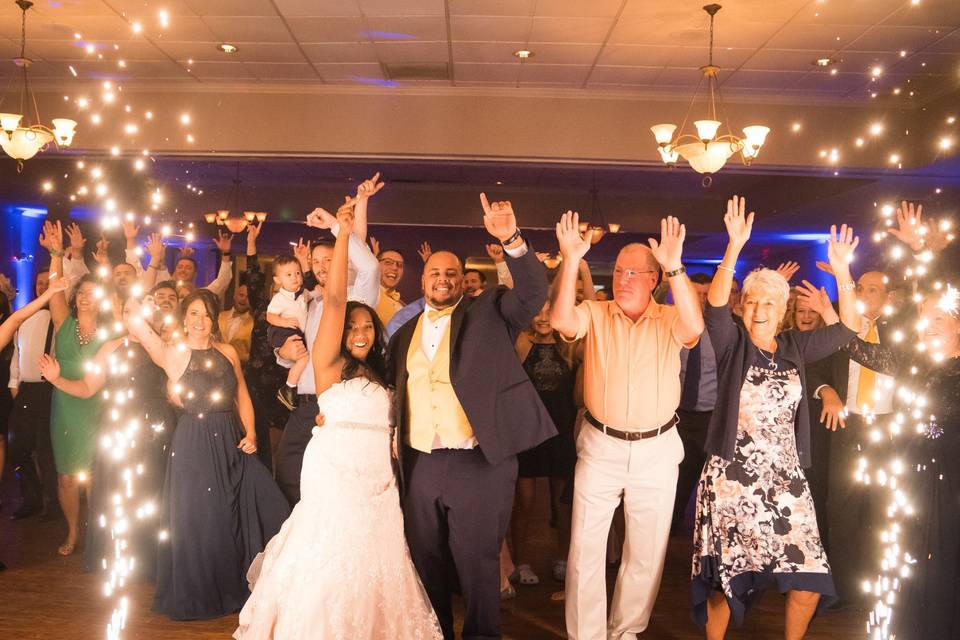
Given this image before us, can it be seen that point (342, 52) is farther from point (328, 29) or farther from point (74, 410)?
point (74, 410)

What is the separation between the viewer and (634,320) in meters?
3.08

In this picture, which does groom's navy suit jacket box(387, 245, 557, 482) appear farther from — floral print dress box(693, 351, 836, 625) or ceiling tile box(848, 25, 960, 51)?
ceiling tile box(848, 25, 960, 51)

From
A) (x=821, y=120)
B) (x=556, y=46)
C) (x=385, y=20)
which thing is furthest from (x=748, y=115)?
(x=385, y=20)

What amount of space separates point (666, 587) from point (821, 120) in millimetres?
4854

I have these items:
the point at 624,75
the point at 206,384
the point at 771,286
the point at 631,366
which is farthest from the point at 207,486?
the point at 624,75

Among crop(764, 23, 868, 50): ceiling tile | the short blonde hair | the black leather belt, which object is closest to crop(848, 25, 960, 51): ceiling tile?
crop(764, 23, 868, 50): ceiling tile

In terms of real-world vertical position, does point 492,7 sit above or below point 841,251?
above

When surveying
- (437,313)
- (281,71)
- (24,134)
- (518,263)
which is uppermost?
(281,71)

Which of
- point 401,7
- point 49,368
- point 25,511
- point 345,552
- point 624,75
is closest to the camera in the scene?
point 345,552

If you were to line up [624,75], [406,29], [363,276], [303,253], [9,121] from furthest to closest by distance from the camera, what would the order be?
[624,75] < [406,29] < [9,121] < [303,253] < [363,276]

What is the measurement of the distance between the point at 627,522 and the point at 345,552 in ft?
3.74

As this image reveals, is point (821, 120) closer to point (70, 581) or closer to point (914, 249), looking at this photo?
point (914, 249)

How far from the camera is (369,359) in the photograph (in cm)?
293

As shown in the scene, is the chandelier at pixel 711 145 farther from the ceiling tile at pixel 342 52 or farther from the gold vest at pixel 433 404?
the gold vest at pixel 433 404
